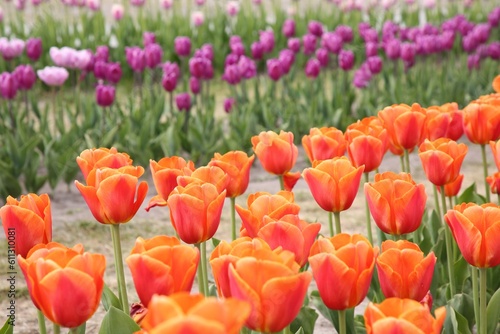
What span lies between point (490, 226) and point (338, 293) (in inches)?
17.3

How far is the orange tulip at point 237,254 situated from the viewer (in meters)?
1.33

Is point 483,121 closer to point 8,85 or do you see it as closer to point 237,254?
point 237,254

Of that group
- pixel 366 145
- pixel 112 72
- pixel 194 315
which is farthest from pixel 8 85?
pixel 194 315

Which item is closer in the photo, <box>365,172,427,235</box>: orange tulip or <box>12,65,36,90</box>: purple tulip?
<box>365,172,427,235</box>: orange tulip

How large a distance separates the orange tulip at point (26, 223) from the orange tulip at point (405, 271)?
2.48 ft

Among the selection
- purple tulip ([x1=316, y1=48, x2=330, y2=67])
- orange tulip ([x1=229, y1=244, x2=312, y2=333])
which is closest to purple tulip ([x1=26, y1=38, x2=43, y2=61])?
purple tulip ([x1=316, y1=48, x2=330, y2=67])

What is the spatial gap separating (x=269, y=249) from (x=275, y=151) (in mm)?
1242

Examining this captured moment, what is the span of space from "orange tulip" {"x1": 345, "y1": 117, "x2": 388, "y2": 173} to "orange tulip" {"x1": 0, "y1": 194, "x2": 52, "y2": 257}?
1.04m

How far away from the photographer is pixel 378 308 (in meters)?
1.29

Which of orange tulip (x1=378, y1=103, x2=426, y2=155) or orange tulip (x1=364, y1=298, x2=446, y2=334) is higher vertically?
orange tulip (x1=364, y1=298, x2=446, y2=334)

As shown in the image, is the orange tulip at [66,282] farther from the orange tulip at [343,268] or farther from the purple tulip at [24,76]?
the purple tulip at [24,76]

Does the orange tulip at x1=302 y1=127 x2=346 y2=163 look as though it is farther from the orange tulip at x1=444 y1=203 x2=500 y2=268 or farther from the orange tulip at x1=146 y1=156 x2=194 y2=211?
the orange tulip at x1=444 y1=203 x2=500 y2=268

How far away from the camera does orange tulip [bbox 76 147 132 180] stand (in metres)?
2.19

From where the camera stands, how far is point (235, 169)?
232cm
